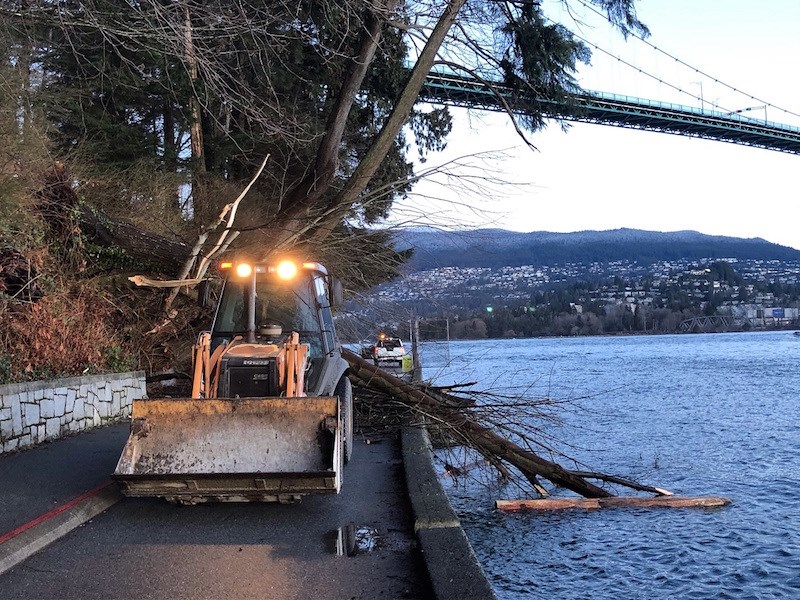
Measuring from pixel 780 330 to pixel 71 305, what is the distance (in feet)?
474

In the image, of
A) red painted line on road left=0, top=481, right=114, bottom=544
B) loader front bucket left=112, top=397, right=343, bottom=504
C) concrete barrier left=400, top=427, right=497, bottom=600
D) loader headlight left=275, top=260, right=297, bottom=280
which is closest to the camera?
concrete barrier left=400, top=427, right=497, bottom=600

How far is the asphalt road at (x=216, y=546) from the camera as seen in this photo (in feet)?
17.8

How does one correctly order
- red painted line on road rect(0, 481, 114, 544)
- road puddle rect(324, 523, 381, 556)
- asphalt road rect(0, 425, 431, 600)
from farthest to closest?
road puddle rect(324, 523, 381, 556), red painted line on road rect(0, 481, 114, 544), asphalt road rect(0, 425, 431, 600)

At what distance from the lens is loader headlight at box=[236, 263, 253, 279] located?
344 inches

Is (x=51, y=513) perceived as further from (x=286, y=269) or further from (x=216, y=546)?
(x=286, y=269)

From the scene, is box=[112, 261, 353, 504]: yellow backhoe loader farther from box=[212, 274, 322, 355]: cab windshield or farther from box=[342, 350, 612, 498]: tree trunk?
box=[342, 350, 612, 498]: tree trunk

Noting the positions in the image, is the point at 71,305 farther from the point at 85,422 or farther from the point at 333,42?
the point at 333,42

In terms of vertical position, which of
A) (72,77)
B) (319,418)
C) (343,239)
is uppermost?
(72,77)

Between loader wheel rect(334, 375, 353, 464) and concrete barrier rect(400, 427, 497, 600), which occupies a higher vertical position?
loader wheel rect(334, 375, 353, 464)

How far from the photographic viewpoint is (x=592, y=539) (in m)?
11.1

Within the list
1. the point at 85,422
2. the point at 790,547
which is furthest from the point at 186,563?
the point at 790,547

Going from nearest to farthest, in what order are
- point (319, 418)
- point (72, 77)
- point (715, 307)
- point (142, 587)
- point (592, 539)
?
point (142, 587)
point (319, 418)
point (592, 539)
point (72, 77)
point (715, 307)

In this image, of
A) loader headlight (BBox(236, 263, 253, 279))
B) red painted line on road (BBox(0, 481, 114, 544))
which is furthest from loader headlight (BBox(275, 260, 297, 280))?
red painted line on road (BBox(0, 481, 114, 544))

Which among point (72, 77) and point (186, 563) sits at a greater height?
point (72, 77)
